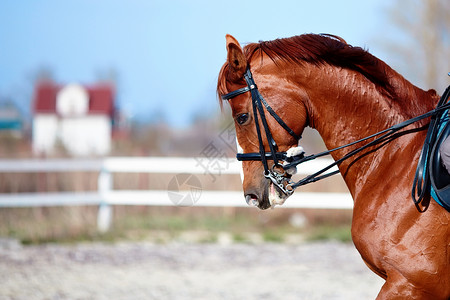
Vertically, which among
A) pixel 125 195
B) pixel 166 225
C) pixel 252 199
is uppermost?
pixel 252 199

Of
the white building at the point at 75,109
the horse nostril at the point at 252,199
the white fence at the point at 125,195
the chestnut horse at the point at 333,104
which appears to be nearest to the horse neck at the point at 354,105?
the chestnut horse at the point at 333,104

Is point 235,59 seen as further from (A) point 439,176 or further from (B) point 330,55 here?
(A) point 439,176

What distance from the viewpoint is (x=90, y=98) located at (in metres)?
49.3

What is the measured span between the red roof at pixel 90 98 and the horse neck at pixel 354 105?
46.6 meters

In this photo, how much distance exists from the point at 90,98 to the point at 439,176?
49.2 metres

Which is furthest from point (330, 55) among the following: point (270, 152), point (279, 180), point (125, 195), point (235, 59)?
point (125, 195)

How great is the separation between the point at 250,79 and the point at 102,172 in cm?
726

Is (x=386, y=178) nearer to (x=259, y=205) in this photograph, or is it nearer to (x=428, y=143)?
(x=428, y=143)

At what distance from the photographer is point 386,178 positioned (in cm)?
272

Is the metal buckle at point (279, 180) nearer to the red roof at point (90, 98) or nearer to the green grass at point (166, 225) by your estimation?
the green grass at point (166, 225)

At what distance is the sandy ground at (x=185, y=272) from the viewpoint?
18.6ft

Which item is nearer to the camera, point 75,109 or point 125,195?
point 125,195

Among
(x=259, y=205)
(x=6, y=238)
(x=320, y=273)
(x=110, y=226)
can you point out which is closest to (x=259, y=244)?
(x=320, y=273)

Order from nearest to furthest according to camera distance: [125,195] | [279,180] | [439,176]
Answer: [439,176]
[279,180]
[125,195]
